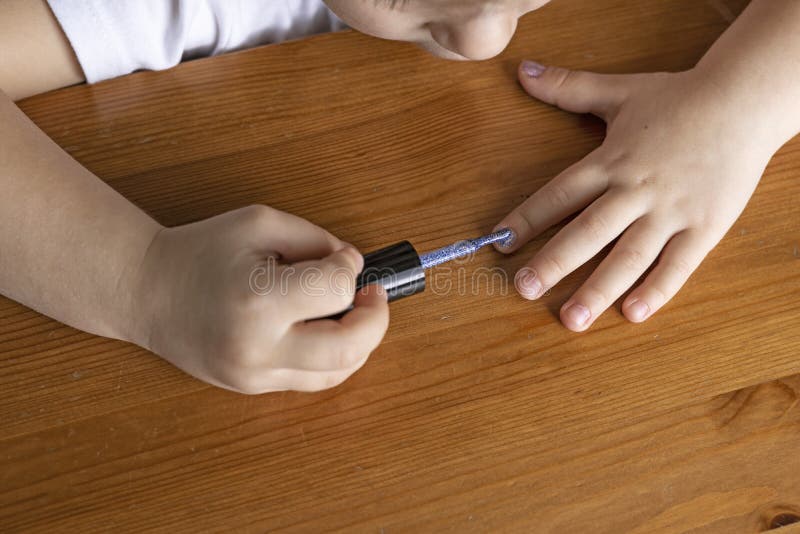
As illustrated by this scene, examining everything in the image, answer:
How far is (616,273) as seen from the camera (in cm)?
58

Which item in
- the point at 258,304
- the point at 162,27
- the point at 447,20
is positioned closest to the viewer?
the point at 258,304

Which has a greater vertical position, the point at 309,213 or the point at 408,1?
the point at 408,1

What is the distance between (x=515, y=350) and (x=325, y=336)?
5.7 inches

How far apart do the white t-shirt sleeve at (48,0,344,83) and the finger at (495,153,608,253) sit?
33 centimetres

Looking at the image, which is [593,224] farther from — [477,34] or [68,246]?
[68,246]

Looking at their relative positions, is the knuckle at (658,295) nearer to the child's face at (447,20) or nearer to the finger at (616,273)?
the finger at (616,273)

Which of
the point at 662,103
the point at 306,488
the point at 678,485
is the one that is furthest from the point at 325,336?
the point at 662,103

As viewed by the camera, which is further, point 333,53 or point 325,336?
point 333,53

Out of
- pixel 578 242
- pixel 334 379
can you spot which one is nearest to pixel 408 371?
pixel 334 379

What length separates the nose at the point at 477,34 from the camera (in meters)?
0.57

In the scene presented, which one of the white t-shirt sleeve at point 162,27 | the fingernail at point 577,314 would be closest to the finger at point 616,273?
the fingernail at point 577,314

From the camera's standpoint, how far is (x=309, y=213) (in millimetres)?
601

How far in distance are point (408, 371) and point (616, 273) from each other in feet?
0.59

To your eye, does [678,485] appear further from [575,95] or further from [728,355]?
[575,95]
